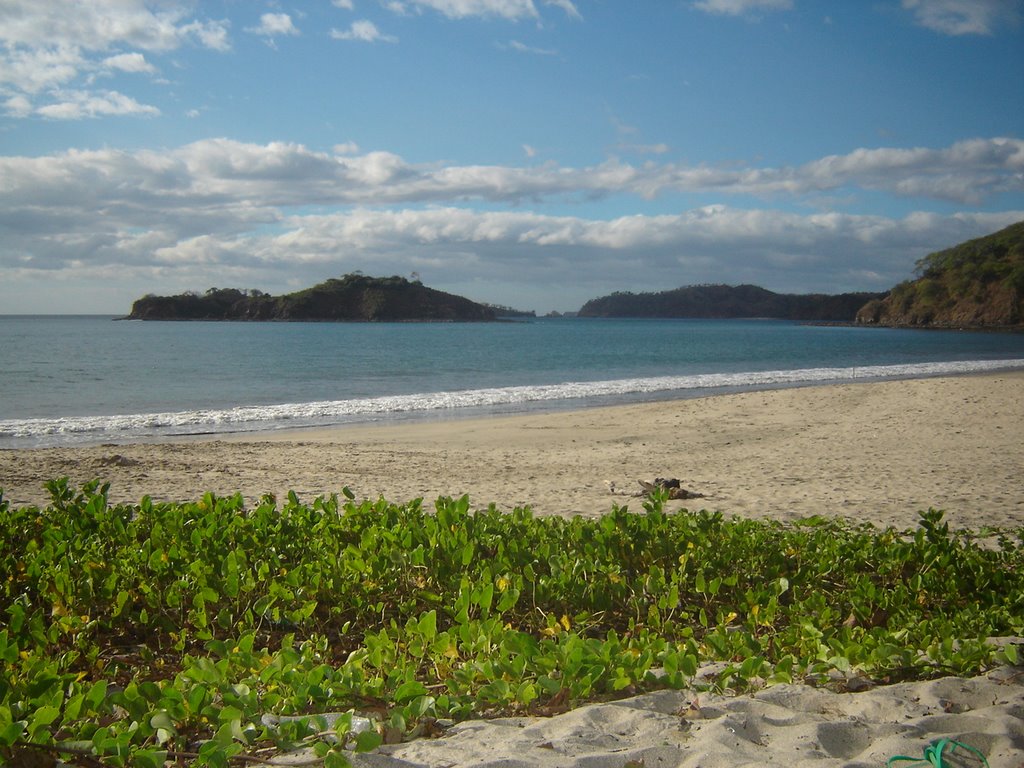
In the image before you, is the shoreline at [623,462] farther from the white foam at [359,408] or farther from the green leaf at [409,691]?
the green leaf at [409,691]

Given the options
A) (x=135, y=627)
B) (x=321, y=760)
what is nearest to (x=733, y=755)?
(x=321, y=760)

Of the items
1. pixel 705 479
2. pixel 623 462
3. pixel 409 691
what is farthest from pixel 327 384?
pixel 409 691

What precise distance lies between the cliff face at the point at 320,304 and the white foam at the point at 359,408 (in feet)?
332

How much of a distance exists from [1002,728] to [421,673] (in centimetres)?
208

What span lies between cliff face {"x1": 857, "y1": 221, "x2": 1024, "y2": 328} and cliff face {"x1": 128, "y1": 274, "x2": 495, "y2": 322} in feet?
230

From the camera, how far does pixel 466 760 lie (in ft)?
7.52

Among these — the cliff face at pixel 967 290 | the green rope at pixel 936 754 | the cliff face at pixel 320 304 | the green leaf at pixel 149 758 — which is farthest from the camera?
the cliff face at pixel 320 304

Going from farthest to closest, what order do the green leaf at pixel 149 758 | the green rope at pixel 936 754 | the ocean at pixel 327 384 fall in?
the ocean at pixel 327 384, the green rope at pixel 936 754, the green leaf at pixel 149 758

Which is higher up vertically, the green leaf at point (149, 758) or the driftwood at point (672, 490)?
the green leaf at point (149, 758)

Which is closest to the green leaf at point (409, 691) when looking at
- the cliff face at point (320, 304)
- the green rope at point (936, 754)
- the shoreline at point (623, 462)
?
the green rope at point (936, 754)

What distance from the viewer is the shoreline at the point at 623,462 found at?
26.5 ft

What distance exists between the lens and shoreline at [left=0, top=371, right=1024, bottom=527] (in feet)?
26.5

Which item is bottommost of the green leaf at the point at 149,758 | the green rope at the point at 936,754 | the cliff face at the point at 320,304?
the green rope at the point at 936,754

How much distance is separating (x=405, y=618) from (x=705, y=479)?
6.30 m
